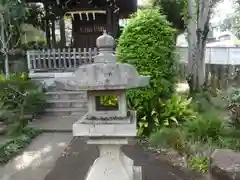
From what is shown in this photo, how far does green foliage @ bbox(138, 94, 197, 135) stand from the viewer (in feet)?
21.2

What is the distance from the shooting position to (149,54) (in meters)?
6.51

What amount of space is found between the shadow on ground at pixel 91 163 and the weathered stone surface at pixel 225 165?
33 centimetres

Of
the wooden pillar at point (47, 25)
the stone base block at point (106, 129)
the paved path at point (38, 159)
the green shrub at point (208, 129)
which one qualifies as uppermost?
the wooden pillar at point (47, 25)

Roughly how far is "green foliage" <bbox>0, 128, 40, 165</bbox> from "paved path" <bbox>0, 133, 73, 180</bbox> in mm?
115

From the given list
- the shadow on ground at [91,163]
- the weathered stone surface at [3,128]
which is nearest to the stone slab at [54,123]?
the weathered stone surface at [3,128]

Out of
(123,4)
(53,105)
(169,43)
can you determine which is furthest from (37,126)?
(123,4)

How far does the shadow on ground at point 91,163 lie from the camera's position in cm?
465

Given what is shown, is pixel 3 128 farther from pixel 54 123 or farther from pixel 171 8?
pixel 171 8

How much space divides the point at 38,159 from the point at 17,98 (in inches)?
101

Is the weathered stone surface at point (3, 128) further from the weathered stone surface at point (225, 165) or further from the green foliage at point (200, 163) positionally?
the weathered stone surface at point (225, 165)

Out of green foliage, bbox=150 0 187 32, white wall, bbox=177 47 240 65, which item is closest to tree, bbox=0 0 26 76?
green foliage, bbox=150 0 187 32

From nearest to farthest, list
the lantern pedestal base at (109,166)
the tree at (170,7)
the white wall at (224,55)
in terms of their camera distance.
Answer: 1. the lantern pedestal base at (109,166)
2. the white wall at (224,55)
3. the tree at (170,7)

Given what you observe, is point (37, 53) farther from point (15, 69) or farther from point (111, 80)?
point (111, 80)

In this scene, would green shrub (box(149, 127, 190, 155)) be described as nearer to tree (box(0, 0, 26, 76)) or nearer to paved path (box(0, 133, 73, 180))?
paved path (box(0, 133, 73, 180))
